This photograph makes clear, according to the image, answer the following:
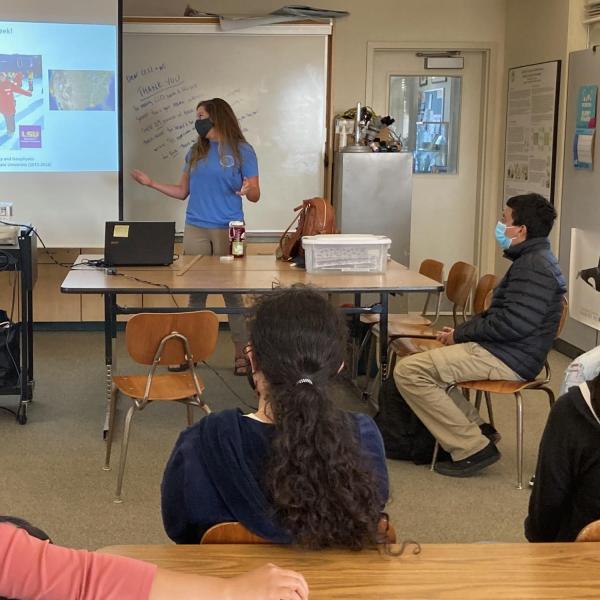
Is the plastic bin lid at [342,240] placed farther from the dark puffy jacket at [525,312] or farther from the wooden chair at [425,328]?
the dark puffy jacket at [525,312]

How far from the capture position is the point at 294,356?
1600 mm

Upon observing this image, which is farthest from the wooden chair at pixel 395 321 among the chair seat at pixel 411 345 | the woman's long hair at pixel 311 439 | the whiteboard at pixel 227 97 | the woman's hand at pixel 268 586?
the woman's hand at pixel 268 586

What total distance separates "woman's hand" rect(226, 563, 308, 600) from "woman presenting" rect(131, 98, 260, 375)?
12.3ft

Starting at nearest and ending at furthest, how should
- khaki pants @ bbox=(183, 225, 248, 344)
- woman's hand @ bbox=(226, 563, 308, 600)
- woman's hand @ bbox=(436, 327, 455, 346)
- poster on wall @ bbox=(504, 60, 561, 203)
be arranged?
woman's hand @ bbox=(226, 563, 308, 600) < woman's hand @ bbox=(436, 327, 455, 346) < khaki pants @ bbox=(183, 225, 248, 344) < poster on wall @ bbox=(504, 60, 561, 203)

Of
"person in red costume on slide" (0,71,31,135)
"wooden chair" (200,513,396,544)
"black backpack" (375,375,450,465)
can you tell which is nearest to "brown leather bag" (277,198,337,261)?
"black backpack" (375,375,450,465)

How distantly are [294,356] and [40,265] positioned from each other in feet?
16.6

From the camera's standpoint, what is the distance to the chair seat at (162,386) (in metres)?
3.56

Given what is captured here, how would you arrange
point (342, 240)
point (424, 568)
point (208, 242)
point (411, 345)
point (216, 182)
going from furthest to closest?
point (208, 242), point (216, 182), point (411, 345), point (342, 240), point (424, 568)

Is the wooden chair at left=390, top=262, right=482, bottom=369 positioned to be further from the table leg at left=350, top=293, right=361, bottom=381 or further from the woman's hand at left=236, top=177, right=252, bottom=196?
the woman's hand at left=236, top=177, right=252, bottom=196

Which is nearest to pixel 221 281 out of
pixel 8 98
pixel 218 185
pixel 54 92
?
pixel 218 185

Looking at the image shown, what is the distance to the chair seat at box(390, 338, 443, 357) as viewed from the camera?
4.34 metres

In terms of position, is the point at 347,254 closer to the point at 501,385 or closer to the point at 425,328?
the point at 425,328

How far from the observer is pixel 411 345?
442 centimetres

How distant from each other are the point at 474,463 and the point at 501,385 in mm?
341
